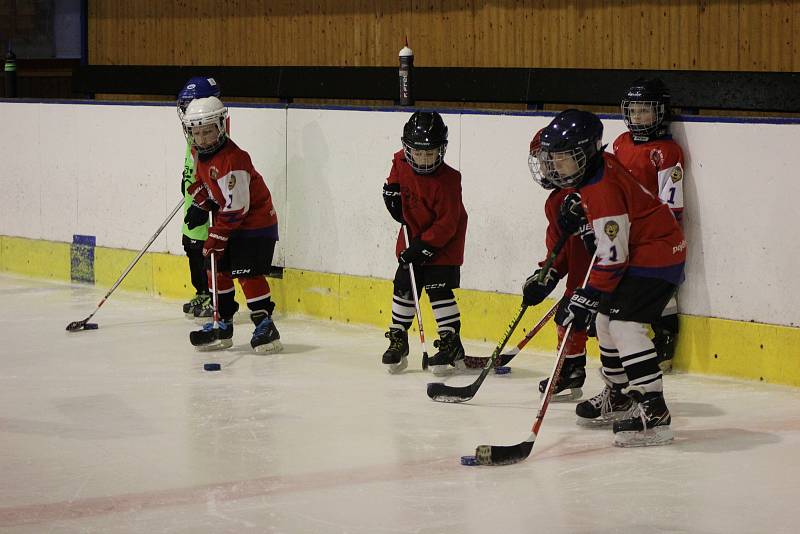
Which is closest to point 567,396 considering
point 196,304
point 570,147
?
point 570,147

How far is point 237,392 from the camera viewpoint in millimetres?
5738

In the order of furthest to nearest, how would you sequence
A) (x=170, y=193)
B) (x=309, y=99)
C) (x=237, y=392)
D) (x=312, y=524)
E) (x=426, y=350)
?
(x=309, y=99) < (x=170, y=193) < (x=426, y=350) < (x=237, y=392) < (x=312, y=524)

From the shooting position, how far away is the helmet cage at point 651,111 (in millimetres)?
6008

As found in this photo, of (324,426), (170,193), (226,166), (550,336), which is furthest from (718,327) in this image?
(170,193)

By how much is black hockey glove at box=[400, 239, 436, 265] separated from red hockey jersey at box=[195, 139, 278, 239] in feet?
2.92

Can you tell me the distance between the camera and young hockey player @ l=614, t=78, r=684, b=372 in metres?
6.01

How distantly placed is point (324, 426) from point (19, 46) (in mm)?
10405

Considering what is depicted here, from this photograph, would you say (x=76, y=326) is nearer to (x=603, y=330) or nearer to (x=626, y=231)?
(x=603, y=330)

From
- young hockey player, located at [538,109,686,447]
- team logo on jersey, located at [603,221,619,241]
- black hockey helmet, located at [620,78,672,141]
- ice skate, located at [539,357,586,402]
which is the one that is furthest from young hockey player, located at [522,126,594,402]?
team logo on jersey, located at [603,221,619,241]

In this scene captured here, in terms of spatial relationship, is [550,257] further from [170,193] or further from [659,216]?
[170,193]

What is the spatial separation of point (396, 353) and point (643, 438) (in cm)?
155

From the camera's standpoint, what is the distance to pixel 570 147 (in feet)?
15.4

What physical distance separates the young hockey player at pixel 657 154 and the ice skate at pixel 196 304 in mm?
2432

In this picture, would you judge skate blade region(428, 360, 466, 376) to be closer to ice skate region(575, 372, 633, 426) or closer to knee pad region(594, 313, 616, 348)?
ice skate region(575, 372, 633, 426)
